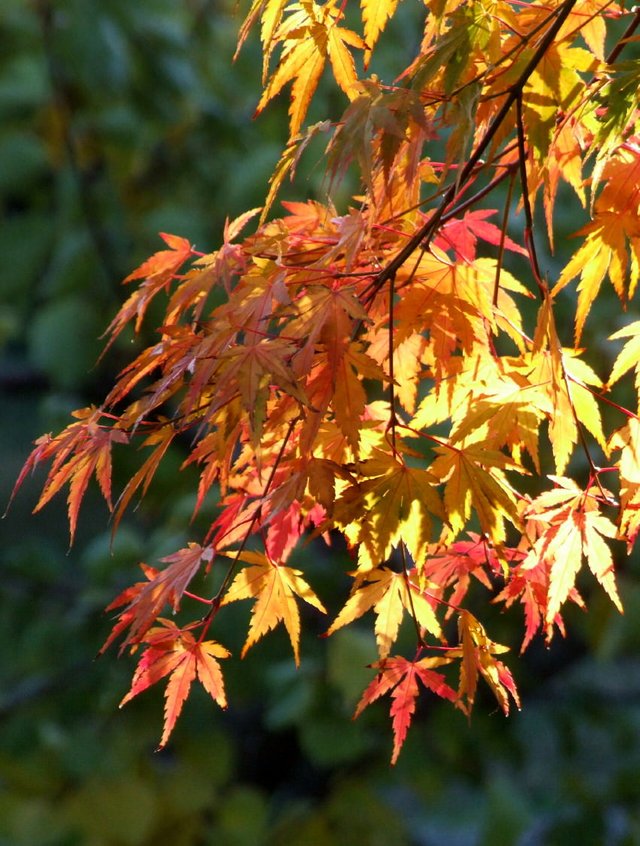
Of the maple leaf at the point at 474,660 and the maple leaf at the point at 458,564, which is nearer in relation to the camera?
the maple leaf at the point at 474,660

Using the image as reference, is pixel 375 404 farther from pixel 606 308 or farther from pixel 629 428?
pixel 606 308

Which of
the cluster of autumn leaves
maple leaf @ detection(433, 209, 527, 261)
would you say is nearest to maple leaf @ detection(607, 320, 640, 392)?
the cluster of autumn leaves

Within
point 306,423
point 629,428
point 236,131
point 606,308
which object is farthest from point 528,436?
point 236,131

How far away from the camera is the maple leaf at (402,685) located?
0.73 meters

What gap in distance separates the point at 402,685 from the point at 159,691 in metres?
1.82

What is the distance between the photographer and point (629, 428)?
2.41 ft

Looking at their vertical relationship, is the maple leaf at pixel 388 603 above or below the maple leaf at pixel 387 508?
below

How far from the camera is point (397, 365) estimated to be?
81cm

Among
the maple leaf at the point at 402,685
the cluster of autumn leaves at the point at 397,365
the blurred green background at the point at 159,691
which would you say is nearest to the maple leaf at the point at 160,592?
the cluster of autumn leaves at the point at 397,365

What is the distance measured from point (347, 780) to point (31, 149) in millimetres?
1855

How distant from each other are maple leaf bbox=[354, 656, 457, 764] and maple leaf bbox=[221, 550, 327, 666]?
0.06 metres

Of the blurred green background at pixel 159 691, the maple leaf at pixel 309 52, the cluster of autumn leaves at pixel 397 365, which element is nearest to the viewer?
the cluster of autumn leaves at pixel 397 365

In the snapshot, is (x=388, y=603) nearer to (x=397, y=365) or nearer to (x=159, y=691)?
(x=397, y=365)

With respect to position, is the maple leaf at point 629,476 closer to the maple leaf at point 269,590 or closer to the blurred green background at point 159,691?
the maple leaf at point 269,590
